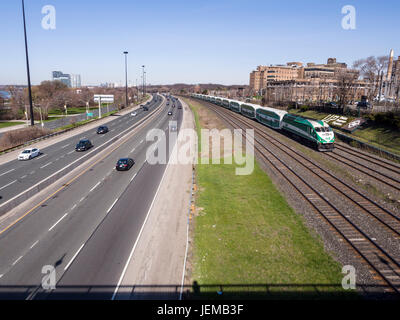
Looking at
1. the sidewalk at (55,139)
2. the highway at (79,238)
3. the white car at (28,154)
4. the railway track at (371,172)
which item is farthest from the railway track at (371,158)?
the sidewalk at (55,139)

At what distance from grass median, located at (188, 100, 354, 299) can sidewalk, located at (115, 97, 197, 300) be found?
3.25 feet

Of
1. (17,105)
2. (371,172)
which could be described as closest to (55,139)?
(17,105)

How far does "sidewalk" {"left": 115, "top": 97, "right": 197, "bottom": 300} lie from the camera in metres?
12.4

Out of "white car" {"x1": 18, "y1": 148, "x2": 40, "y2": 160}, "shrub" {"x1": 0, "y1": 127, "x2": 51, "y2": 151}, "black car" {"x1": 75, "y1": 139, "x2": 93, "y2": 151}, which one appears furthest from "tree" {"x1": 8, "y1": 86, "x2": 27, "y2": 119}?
"black car" {"x1": 75, "y1": 139, "x2": 93, "y2": 151}

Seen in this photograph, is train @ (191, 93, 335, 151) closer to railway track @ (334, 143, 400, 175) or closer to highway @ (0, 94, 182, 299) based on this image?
railway track @ (334, 143, 400, 175)

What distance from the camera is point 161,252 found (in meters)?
15.2

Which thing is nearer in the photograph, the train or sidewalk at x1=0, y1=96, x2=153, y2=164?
the train

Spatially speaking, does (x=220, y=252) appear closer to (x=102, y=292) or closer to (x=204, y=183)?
(x=102, y=292)

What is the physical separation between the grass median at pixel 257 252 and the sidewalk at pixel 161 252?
99 centimetres

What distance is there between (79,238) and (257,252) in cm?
1051

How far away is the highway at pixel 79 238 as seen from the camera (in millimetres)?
12789

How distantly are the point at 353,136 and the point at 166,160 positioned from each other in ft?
95.6

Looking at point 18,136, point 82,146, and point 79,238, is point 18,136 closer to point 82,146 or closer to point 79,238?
point 82,146

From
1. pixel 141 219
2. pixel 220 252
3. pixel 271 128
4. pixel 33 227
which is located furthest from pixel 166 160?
pixel 271 128
